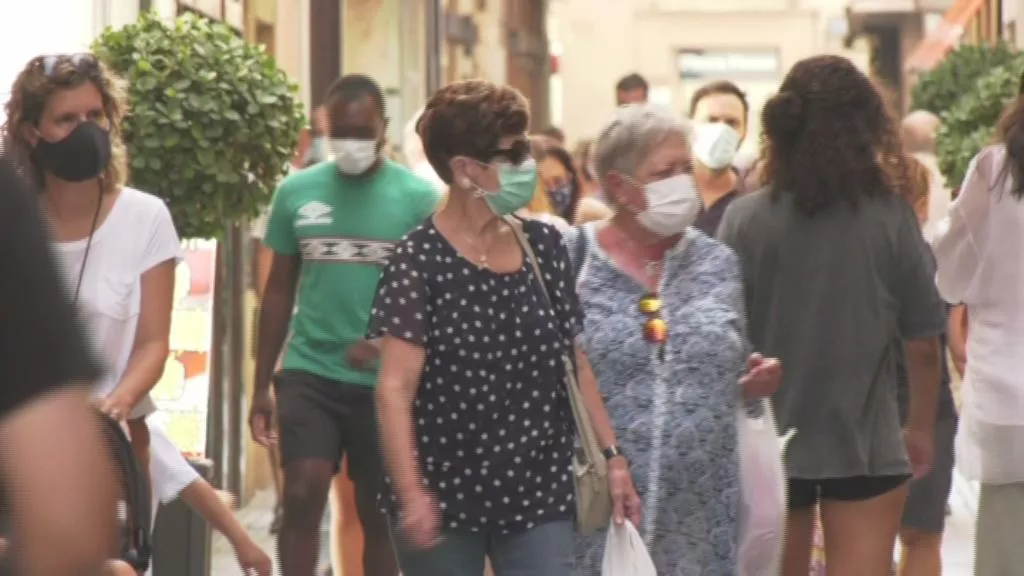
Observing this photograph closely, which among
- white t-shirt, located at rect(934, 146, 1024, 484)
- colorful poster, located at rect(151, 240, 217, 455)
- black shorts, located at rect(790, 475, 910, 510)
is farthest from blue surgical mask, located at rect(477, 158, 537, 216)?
colorful poster, located at rect(151, 240, 217, 455)

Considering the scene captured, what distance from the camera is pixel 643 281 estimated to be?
5520 mm

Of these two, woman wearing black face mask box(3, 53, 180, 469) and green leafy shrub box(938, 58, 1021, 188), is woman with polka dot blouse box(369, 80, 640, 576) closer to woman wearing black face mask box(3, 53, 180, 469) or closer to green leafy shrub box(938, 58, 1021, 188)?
woman wearing black face mask box(3, 53, 180, 469)

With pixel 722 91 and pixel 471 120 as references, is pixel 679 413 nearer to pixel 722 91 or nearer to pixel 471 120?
pixel 471 120

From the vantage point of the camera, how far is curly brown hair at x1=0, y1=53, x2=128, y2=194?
5445 millimetres

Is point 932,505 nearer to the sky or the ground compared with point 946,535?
nearer to the sky

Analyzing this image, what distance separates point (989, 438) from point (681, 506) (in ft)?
3.50

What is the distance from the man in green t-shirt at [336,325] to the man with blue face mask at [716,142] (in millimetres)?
1268

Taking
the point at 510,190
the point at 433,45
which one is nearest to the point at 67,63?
the point at 510,190

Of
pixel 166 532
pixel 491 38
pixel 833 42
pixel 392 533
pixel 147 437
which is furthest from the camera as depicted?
pixel 833 42

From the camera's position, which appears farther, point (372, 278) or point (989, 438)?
point (372, 278)

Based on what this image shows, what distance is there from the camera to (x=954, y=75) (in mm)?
18078

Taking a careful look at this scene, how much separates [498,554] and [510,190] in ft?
2.66

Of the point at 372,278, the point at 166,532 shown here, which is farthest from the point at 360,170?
the point at 166,532

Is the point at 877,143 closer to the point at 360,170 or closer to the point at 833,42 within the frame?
the point at 360,170
